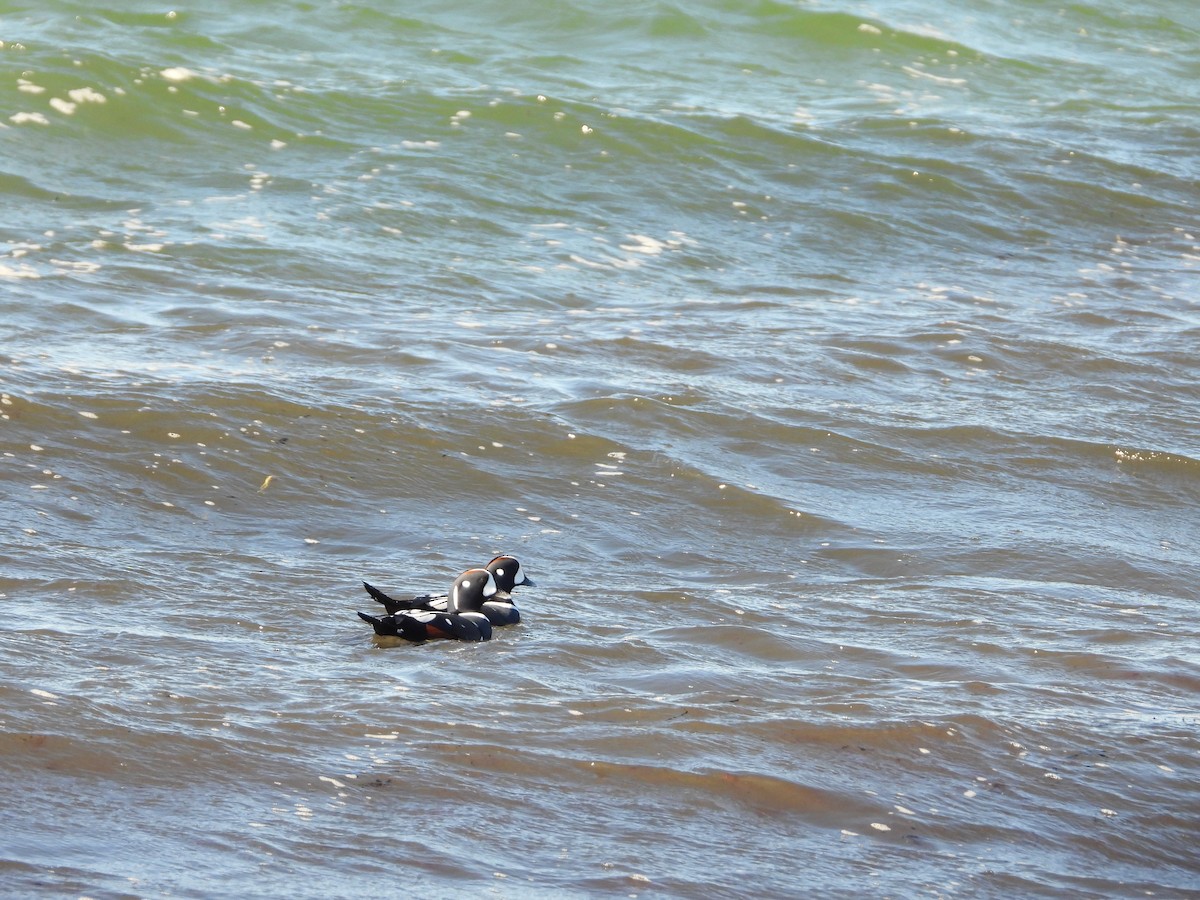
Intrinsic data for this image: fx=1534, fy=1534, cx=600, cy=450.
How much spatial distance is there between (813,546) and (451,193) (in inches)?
226

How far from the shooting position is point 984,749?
13.2 feet

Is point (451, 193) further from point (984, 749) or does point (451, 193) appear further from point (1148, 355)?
point (984, 749)

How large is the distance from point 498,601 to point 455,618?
0.60ft

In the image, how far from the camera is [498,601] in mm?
4672

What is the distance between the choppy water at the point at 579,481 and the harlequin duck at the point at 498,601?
0.13m

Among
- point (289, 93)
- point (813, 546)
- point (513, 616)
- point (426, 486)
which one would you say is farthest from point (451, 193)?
point (513, 616)

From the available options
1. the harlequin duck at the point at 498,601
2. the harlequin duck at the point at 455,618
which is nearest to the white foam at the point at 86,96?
the harlequin duck at the point at 498,601

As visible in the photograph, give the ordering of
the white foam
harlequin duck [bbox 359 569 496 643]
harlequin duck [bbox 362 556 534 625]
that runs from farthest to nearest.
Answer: the white foam
harlequin duck [bbox 362 556 534 625]
harlequin duck [bbox 359 569 496 643]

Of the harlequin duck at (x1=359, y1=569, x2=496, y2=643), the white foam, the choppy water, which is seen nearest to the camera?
the choppy water

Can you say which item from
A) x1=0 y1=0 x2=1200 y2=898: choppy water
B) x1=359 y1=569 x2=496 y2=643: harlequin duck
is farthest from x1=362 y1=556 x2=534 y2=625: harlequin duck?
x1=0 y1=0 x2=1200 y2=898: choppy water

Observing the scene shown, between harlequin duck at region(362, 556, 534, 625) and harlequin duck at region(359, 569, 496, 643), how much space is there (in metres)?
0.02

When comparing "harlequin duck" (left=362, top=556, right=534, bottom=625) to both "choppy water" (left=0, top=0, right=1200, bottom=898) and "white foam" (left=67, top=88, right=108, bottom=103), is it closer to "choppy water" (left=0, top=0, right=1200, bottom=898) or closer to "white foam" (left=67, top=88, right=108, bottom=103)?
"choppy water" (left=0, top=0, right=1200, bottom=898)

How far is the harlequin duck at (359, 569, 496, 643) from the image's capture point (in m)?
4.45

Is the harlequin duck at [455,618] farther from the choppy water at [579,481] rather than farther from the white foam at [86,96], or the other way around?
the white foam at [86,96]
